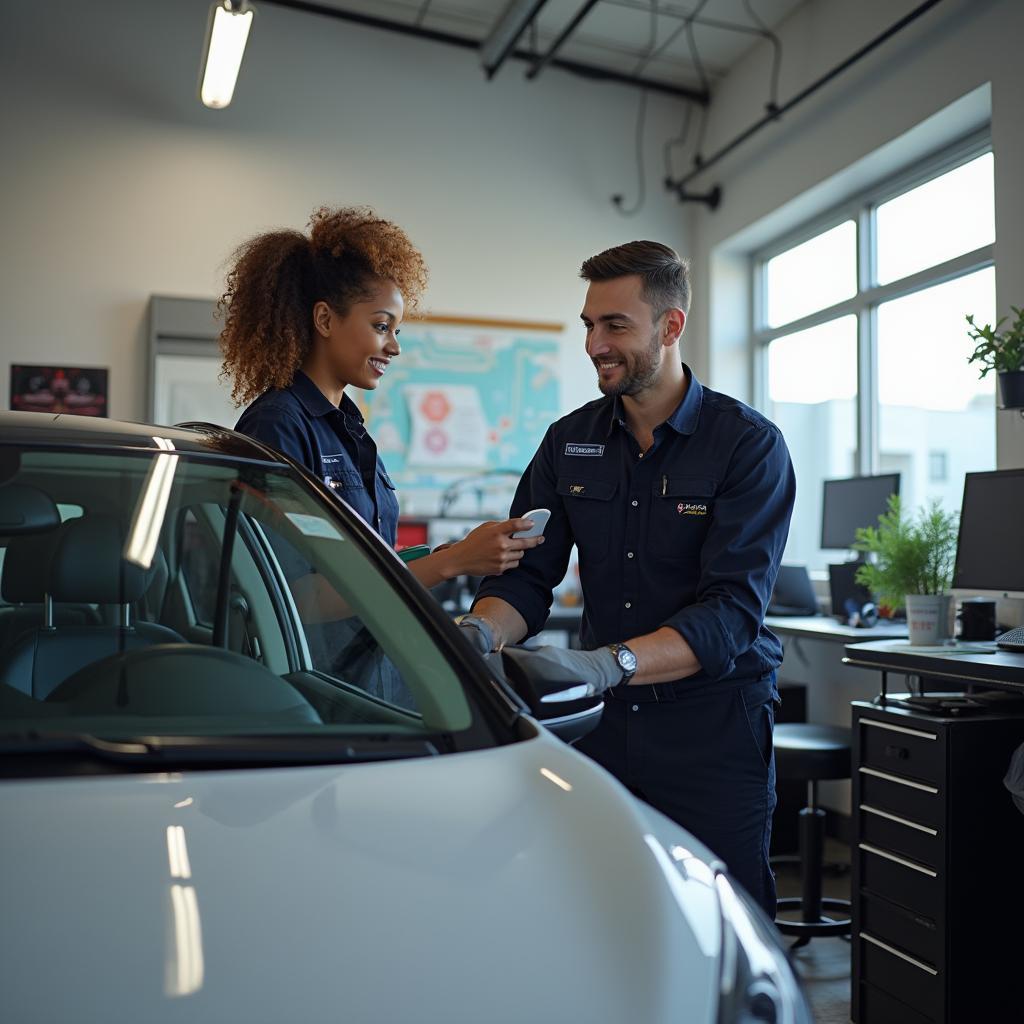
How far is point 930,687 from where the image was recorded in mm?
3963

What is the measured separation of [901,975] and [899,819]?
331 millimetres

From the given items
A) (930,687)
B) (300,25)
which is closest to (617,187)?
(300,25)

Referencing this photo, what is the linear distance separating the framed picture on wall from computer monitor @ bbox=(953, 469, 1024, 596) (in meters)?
3.79

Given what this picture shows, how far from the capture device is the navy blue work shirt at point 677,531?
5.54ft

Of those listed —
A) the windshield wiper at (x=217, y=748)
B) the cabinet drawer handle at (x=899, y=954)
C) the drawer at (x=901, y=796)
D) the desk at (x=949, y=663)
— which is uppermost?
the windshield wiper at (x=217, y=748)

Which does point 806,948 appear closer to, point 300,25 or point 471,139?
point 471,139

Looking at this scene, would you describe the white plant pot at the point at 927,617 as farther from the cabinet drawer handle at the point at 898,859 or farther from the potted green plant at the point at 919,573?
the cabinet drawer handle at the point at 898,859

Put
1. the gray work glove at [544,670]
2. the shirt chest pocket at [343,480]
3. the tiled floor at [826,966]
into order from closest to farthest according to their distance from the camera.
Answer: the gray work glove at [544,670]
the shirt chest pocket at [343,480]
the tiled floor at [826,966]

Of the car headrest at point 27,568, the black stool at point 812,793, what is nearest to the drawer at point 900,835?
the black stool at point 812,793

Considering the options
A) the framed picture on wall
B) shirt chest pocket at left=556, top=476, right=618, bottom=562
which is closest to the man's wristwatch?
shirt chest pocket at left=556, top=476, right=618, bottom=562

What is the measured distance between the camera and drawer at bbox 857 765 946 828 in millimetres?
2342

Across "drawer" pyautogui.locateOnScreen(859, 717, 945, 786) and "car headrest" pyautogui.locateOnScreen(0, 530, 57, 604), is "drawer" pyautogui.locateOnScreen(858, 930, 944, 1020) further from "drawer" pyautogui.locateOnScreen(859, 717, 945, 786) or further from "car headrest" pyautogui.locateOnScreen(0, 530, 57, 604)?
"car headrest" pyautogui.locateOnScreen(0, 530, 57, 604)

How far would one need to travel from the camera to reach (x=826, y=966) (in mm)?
3029

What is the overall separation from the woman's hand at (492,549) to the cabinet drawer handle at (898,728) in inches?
43.0
